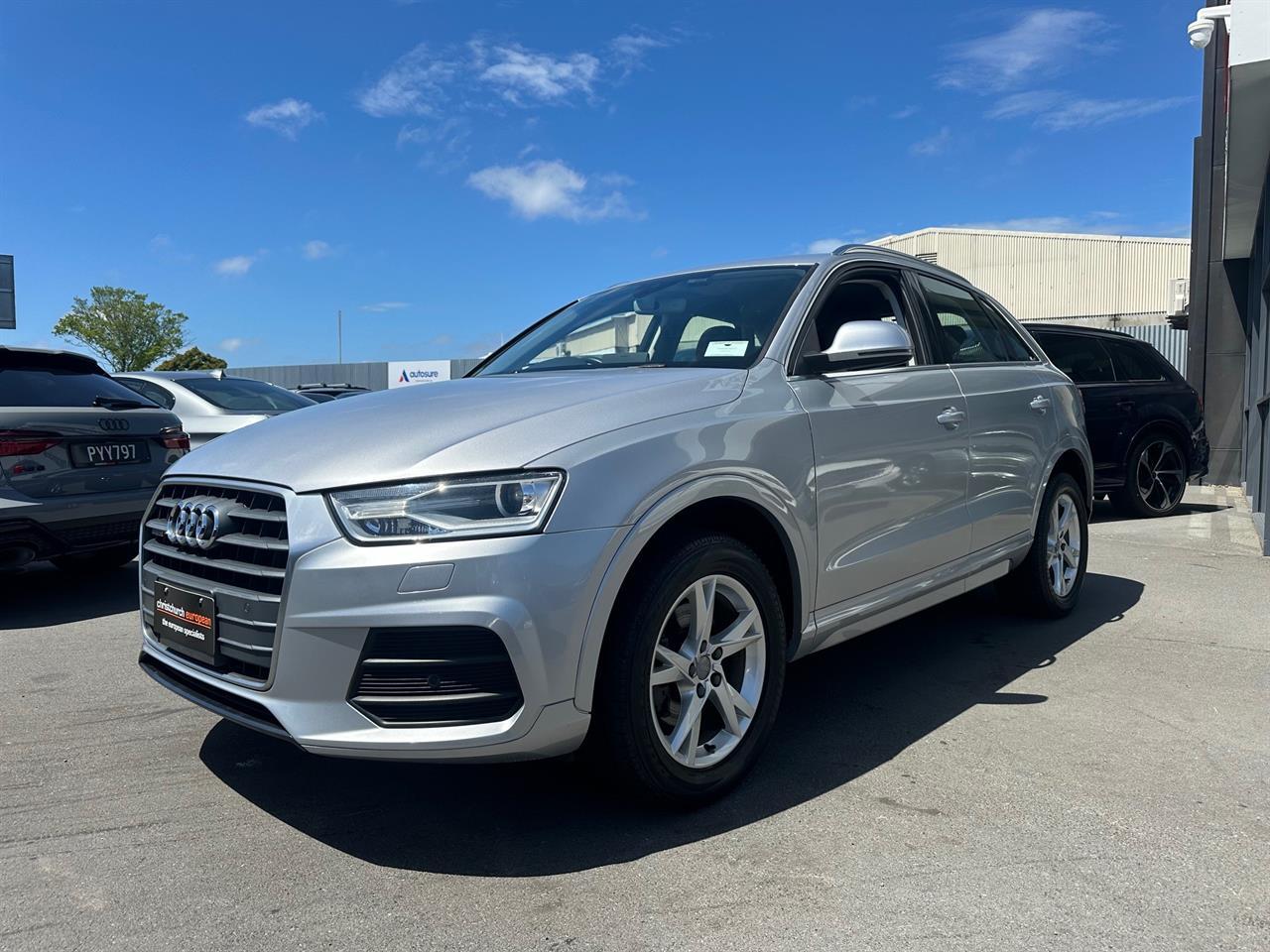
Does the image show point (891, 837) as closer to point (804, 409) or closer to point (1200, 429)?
point (804, 409)

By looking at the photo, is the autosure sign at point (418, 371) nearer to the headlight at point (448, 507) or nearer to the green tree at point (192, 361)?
the green tree at point (192, 361)

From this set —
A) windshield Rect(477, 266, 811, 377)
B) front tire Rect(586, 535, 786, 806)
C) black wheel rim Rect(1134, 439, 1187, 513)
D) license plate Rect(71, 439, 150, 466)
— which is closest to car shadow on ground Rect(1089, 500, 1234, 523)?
black wheel rim Rect(1134, 439, 1187, 513)

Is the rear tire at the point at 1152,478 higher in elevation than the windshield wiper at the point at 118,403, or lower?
lower

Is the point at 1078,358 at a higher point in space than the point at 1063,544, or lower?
higher

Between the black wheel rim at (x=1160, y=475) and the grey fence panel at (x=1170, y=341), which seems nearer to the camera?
the black wheel rim at (x=1160, y=475)

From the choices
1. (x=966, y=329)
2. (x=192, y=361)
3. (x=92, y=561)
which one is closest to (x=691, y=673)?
(x=966, y=329)

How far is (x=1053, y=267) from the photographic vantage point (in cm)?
3791

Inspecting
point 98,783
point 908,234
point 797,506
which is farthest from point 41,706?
point 908,234

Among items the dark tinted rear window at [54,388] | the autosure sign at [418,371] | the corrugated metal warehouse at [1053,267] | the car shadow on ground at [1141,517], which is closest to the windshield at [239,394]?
the dark tinted rear window at [54,388]

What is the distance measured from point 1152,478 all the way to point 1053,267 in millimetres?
31676

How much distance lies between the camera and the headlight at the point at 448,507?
2.43 m

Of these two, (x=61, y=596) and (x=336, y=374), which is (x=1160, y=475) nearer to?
(x=61, y=596)

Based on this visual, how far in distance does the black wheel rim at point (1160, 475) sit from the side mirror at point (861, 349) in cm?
705

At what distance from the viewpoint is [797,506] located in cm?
314
